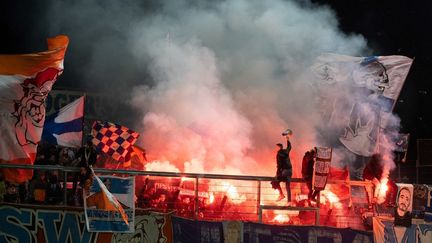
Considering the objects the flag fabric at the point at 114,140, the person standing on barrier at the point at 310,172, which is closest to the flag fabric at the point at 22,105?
the flag fabric at the point at 114,140

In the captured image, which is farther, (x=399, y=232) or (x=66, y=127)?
(x=66, y=127)

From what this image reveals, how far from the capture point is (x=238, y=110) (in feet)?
52.0

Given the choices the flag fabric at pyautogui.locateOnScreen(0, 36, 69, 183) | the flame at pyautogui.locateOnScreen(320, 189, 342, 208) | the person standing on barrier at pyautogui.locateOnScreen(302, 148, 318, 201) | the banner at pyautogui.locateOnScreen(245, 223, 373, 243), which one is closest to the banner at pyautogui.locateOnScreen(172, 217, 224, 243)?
the banner at pyautogui.locateOnScreen(245, 223, 373, 243)

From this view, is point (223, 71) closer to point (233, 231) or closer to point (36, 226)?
point (233, 231)

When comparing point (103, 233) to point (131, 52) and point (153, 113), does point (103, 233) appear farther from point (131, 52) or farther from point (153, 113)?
point (131, 52)

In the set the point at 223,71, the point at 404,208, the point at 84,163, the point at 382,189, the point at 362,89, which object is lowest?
the point at 404,208

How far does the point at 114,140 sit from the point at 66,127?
199 cm

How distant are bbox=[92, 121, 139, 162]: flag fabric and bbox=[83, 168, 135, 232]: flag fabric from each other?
3.19m

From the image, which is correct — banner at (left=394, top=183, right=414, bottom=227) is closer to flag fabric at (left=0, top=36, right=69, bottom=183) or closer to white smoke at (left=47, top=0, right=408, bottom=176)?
white smoke at (left=47, top=0, right=408, bottom=176)

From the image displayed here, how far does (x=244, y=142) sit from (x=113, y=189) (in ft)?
16.5

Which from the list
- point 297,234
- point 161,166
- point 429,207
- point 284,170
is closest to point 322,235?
point 297,234

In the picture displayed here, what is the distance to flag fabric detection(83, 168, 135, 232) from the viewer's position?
1088cm

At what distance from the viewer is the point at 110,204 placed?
1089cm

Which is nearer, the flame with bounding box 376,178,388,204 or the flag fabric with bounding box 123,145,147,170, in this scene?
the flame with bounding box 376,178,388,204
